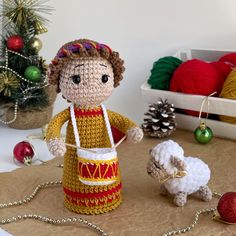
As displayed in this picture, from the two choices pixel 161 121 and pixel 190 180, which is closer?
pixel 190 180

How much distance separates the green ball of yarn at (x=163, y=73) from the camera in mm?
919

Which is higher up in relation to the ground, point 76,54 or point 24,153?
point 76,54

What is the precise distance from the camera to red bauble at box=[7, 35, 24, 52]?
934 mm

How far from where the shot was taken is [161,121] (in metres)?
0.89

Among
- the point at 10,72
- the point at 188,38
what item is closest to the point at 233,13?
the point at 188,38

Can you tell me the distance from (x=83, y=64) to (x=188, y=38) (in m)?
0.48

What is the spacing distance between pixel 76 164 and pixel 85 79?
11 cm

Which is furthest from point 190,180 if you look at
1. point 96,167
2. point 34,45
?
point 34,45

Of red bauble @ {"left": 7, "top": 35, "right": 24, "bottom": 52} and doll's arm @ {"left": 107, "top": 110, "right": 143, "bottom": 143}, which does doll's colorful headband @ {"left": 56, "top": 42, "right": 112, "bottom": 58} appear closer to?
doll's arm @ {"left": 107, "top": 110, "right": 143, "bottom": 143}

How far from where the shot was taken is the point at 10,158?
32.8 inches

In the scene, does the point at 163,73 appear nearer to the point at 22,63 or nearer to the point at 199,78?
the point at 199,78

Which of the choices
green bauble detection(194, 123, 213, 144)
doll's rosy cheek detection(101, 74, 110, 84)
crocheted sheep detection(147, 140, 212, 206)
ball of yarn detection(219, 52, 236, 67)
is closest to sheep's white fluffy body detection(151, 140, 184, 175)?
crocheted sheep detection(147, 140, 212, 206)

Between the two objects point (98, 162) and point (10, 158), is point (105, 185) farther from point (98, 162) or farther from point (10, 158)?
point (10, 158)

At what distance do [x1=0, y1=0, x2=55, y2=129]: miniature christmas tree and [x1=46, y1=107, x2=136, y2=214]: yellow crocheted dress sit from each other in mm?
316
